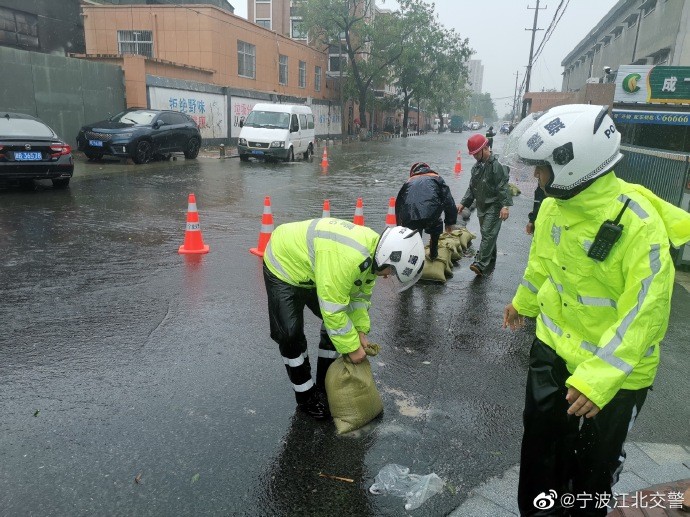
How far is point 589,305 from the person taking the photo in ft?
6.97

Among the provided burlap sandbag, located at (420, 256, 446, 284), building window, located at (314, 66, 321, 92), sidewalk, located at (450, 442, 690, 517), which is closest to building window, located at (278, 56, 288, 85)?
building window, located at (314, 66, 321, 92)

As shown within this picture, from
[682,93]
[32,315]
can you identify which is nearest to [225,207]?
[32,315]

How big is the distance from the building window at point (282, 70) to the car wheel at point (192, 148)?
54.3ft

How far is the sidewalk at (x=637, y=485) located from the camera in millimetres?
2644

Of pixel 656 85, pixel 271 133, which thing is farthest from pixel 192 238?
pixel 656 85

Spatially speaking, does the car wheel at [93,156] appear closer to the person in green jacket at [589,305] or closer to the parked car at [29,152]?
the parked car at [29,152]

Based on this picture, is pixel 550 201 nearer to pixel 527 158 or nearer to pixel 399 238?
pixel 527 158

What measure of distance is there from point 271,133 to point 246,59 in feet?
42.3

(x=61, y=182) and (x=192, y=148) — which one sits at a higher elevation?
(x=192, y=148)

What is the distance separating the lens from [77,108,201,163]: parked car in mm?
15945

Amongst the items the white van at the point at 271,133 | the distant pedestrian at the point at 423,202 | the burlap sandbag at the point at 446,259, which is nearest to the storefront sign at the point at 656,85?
the white van at the point at 271,133

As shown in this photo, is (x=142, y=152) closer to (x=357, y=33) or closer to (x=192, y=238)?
(x=192, y=238)

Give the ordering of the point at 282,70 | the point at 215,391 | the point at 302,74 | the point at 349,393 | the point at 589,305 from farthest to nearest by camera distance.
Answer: the point at 302,74 < the point at 282,70 < the point at 215,391 < the point at 349,393 < the point at 589,305

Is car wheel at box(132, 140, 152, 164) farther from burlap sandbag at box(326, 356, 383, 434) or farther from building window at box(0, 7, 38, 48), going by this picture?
A: burlap sandbag at box(326, 356, 383, 434)
